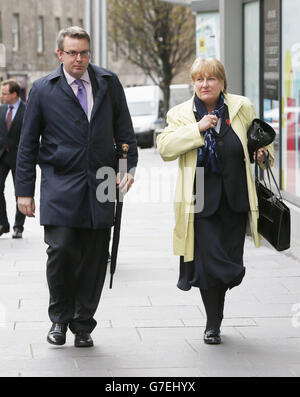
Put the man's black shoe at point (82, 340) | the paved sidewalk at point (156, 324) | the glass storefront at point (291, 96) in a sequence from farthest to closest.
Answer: the glass storefront at point (291, 96) → the man's black shoe at point (82, 340) → the paved sidewalk at point (156, 324)

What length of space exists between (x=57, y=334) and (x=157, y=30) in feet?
131

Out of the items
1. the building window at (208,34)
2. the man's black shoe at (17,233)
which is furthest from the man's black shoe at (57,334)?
the building window at (208,34)

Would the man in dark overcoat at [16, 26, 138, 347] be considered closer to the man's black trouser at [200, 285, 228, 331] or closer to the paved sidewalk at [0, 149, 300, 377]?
the paved sidewalk at [0, 149, 300, 377]

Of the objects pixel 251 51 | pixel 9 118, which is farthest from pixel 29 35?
pixel 9 118

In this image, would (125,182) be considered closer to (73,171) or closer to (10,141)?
(73,171)

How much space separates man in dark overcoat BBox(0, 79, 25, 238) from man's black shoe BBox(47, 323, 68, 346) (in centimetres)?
578

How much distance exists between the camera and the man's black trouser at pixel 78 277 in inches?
244

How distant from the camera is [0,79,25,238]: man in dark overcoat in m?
12.0

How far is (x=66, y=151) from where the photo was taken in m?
6.07

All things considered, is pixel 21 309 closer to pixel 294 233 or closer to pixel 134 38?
pixel 294 233

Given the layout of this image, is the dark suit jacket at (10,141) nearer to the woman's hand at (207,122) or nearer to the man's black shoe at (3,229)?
the man's black shoe at (3,229)

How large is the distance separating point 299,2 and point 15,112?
3.50 meters

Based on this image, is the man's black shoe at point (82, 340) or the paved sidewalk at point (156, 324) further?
the man's black shoe at point (82, 340)

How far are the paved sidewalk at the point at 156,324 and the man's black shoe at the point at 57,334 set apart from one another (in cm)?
5
